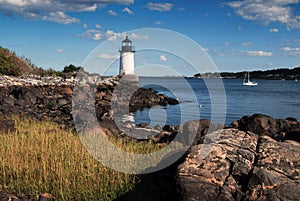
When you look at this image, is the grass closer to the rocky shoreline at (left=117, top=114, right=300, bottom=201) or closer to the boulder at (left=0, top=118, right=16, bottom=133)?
the rocky shoreline at (left=117, top=114, right=300, bottom=201)

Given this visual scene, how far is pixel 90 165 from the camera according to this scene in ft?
27.9

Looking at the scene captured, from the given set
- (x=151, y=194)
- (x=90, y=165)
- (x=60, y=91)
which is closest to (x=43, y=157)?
(x=90, y=165)

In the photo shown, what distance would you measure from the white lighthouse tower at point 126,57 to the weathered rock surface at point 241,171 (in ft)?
133

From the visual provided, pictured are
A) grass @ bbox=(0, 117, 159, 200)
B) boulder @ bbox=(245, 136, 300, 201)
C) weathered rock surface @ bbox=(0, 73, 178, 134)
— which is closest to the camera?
boulder @ bbox=(245, 136, 300, 201)

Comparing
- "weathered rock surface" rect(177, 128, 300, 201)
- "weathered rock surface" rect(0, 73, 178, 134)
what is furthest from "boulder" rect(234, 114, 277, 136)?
"weathered rock surface" rect(0, 73, 178, 134)

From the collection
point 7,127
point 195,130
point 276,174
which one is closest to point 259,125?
point 195,130

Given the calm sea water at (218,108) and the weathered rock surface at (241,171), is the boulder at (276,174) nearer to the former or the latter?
the weathered rock surface at (241,171)

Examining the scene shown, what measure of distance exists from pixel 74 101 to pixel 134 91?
16373 mm

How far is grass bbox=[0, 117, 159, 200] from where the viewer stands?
734cm

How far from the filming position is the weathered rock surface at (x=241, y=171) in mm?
5133

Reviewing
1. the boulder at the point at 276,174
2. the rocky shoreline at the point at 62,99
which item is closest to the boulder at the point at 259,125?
the boulder at the point at 276,174

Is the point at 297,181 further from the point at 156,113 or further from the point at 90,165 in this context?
the point at 156,113

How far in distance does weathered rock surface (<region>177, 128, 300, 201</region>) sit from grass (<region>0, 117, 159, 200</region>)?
2.09 metres

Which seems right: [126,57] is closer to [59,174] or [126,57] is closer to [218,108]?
[218,108]
